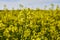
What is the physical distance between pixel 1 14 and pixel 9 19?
2.01 feet

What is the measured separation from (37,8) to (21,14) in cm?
103

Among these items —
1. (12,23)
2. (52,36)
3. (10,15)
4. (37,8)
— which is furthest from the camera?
(37,8)

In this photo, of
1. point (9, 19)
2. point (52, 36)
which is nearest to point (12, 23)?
point (9, 19)

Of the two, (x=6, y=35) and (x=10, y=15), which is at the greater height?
(x=10, y=15)

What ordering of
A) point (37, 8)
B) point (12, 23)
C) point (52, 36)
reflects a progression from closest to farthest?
point (52, 36) → point (12, 23) → point (37, 8)

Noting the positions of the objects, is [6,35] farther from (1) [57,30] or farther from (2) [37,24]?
(1) [57,30]

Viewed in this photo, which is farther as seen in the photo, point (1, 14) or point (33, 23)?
point (1, 14)

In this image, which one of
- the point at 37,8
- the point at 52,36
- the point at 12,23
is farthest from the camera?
the point at 37,8

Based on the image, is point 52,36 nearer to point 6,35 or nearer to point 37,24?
point 37,24

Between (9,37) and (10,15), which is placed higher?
(10,15)

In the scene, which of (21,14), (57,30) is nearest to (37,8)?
(21,14)

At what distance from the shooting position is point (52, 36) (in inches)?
256

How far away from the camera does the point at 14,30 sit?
21.7 feet

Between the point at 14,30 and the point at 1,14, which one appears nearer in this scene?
the point at 14,30
